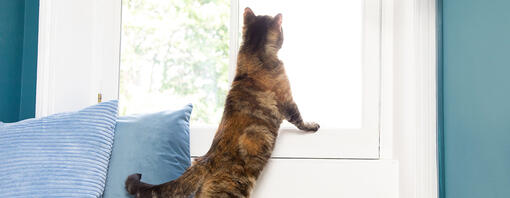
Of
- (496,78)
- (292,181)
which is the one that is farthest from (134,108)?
(496,78)

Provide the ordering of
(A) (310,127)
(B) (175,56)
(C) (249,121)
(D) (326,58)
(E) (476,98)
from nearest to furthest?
1. (E) (476,98)
2. (C) (249,121)
3. (A) (310,127)
4. (D) (326,58)
5. (B) (175,56)

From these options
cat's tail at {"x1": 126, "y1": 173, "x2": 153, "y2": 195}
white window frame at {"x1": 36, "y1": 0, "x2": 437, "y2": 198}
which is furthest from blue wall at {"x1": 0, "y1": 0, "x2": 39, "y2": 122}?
cat's tail at {"x1": 126, "y1": 173, "x2": 153, "y2": 195}

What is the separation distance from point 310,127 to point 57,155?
2.94 ft

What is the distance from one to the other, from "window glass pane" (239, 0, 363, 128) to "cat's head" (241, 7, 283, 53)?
0.14 metres

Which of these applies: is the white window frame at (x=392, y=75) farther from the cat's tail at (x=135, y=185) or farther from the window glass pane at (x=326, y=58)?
the cat's tail at (x=135, y=185)

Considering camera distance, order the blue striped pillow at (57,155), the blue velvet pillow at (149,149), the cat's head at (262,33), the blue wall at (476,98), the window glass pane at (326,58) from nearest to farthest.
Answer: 1. the blue wall at (476,98)
2. the blue striped pillow at (57,155)
3. the blue velvet pillow at (149,149)
4. the cat's head at (262,33)
5. the window glass pane at (326,58)

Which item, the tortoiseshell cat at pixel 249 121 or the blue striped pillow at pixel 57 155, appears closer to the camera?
the blue striped pillow at pixel 57 155

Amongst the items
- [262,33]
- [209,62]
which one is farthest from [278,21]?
[209,62]

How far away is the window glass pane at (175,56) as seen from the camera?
1.76m

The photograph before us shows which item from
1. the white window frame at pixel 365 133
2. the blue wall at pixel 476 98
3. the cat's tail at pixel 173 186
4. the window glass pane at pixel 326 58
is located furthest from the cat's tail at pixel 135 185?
the blue wall at pixel 476 98

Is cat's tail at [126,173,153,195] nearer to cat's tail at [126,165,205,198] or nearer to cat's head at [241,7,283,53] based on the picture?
cat's tail at [126,165,205,198]

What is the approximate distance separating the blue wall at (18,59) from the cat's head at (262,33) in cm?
96

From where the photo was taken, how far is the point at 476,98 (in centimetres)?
108

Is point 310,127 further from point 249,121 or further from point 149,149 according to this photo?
point 149,149
